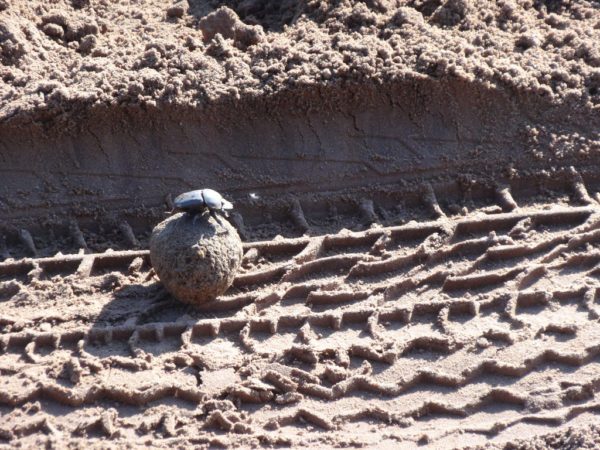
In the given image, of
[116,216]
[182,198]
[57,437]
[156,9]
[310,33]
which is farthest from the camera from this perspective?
[156,9]

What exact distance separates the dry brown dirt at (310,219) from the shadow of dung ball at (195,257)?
19 cm

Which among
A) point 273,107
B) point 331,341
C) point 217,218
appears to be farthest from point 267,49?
point 331,341

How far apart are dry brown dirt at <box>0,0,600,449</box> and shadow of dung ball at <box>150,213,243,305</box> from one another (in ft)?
0.61

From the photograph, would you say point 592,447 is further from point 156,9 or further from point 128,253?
point 156,9

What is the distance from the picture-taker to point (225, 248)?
5.24 m

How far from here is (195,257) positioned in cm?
514

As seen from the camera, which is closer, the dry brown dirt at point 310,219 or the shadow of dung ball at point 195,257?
the dry brown dirt at point 310,219

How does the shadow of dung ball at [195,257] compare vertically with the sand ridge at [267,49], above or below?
below

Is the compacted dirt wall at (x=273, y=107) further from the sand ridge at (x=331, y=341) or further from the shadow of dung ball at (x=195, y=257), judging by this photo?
the shadow of dung ball at (x=195, y=257)

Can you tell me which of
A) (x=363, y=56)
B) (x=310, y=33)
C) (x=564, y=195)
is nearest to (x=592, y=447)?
(x=564, y=195)

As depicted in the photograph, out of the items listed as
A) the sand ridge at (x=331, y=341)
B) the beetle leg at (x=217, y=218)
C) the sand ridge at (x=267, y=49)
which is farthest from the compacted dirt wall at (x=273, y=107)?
the beetle leg at (x=217, y=218)

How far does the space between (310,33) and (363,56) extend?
0.49m

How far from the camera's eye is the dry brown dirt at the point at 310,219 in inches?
188

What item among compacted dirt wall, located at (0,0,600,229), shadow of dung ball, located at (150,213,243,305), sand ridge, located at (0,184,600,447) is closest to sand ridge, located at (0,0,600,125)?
compacted dirt wall, located at (0,0,600,229)
